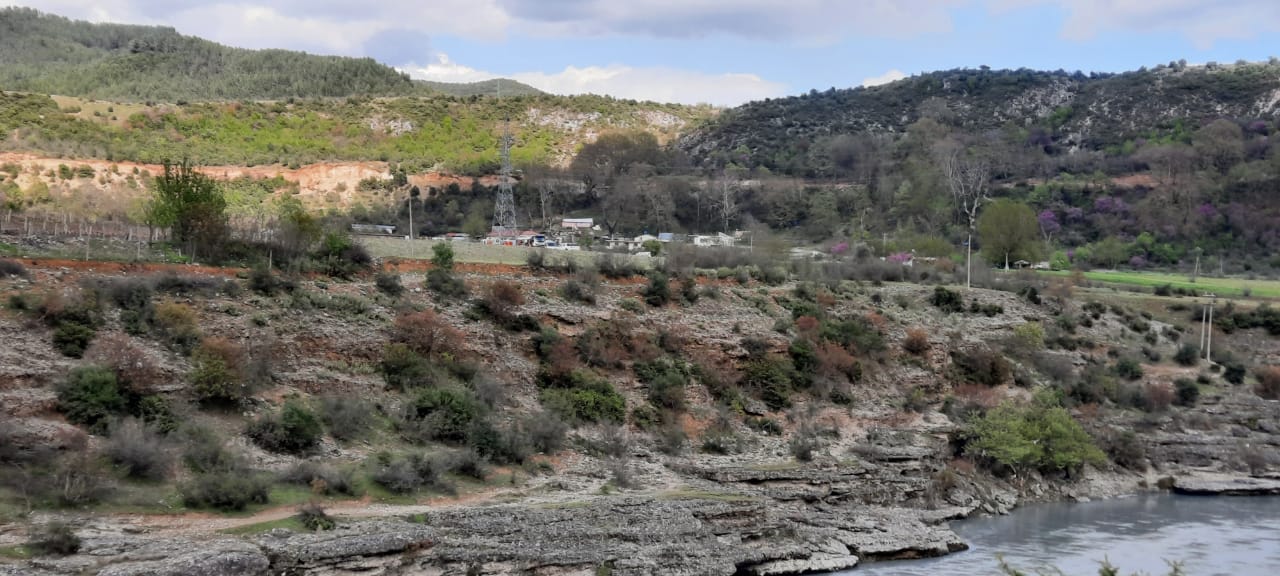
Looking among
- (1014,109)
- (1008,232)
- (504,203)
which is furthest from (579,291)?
(1014,109)

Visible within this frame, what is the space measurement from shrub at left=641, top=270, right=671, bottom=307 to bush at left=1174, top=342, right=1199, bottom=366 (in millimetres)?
24355

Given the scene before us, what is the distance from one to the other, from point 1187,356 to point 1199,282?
1808 centimetres

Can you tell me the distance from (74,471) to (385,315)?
1383 centimetres

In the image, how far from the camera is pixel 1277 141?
8344 centimetres

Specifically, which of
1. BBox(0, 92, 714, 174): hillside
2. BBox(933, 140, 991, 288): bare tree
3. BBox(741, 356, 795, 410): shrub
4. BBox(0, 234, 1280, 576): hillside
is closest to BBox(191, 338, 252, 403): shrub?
BBox(0, 234, 1280, 576): hillside

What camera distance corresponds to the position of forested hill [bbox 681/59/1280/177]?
310 feet

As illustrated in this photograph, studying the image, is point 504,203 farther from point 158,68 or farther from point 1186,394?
point 158,68

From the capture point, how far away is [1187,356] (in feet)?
164

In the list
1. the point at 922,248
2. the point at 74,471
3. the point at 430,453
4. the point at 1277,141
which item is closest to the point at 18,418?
the point at 74,471

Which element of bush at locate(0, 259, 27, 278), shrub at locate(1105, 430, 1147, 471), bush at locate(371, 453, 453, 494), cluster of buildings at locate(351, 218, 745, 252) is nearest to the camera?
bush at locate(371, 453, 453, 494)

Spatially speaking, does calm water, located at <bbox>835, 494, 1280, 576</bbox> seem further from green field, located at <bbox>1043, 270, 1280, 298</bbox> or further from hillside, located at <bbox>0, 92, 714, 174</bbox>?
hillside, located at <bbox>0, 92, 714, 174</bbox>

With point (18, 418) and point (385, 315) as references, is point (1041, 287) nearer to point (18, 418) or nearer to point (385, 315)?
point (385, 315)

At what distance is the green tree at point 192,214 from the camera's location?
37.4 meters

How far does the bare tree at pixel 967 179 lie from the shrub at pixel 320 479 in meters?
57.0
